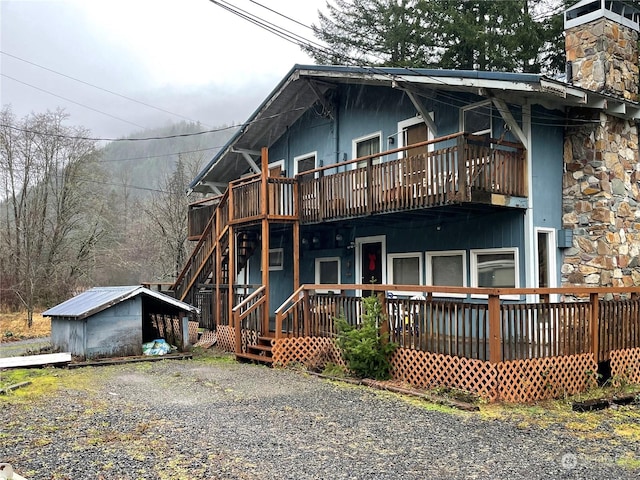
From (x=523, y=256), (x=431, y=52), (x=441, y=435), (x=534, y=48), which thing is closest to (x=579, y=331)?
(x=523, y=256)

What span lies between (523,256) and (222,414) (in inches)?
254

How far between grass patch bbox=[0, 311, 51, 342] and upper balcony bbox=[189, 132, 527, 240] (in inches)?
393

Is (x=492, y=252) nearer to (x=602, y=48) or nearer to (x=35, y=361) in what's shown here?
(x=602, y=48)

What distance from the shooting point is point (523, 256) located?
10.9 metres

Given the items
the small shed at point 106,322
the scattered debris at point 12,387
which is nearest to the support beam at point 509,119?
the small shed at point 106,322

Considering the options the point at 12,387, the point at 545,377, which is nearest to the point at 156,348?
the point at 12,387

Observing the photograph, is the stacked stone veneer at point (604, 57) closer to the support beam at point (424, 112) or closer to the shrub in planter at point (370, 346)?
the support beam at point (424, 112)

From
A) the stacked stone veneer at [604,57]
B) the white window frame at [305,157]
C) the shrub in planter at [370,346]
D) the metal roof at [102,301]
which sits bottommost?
the shrub in planter at [370,346]

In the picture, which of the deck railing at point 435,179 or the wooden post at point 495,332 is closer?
the wooden post at point 495,332

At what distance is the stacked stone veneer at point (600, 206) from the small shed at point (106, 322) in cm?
861

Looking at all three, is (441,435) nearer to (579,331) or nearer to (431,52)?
(579,331)

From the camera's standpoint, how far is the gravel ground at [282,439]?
212 inches

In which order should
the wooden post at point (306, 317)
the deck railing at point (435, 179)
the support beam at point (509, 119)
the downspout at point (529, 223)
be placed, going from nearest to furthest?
1. the deck railing at point (435, 179)
2. the support beam at point (509, 119)
3. the downspout at point (529, 223)
4. the wooden post at point (306, 317)

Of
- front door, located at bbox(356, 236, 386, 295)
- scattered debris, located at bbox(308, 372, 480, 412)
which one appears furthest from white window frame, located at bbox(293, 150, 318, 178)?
scattered debris, located at bbox(308, 372, 480, 412)
